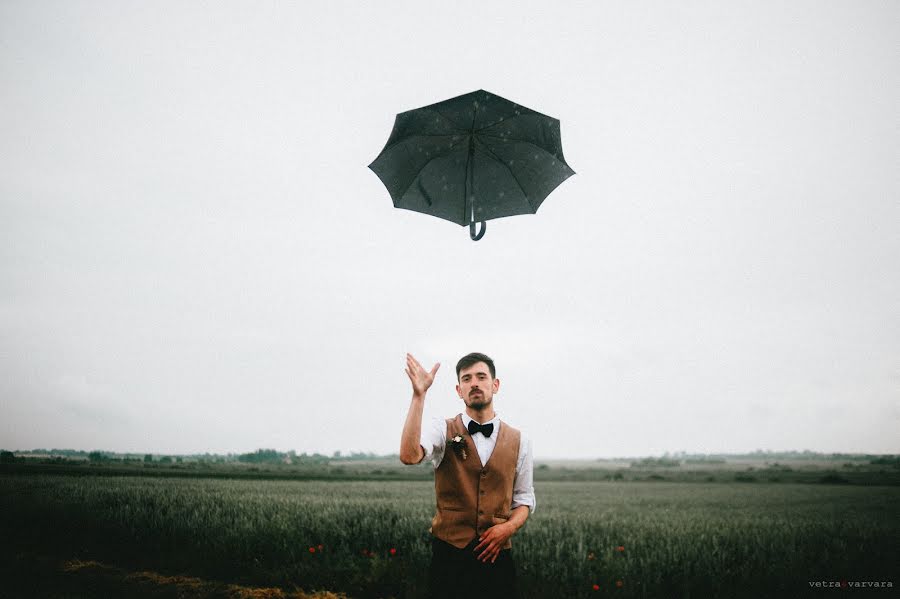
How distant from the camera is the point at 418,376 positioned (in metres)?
2.59

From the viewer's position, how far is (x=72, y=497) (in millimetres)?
13930

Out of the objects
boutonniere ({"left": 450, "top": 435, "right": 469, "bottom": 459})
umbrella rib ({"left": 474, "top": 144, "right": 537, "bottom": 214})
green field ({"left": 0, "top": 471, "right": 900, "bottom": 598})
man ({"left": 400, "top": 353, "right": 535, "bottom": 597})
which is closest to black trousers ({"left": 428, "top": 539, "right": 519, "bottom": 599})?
man ({"left": 400, "top": 353, "right": 535, "bottom": 597})

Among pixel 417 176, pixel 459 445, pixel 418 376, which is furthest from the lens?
pixel 417 176

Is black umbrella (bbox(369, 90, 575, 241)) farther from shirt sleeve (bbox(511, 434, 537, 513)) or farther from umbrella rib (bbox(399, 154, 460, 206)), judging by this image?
shirt sleeve (bbox(511, 434, 537, 513))

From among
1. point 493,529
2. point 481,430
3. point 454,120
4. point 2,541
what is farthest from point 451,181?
point 2,541

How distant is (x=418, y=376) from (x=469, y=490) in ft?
2.83

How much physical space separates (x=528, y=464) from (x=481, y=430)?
42 cm

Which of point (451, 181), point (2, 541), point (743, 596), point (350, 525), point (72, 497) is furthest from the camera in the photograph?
point (72, 497)

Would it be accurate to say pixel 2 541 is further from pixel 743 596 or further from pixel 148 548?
pixel 743 596

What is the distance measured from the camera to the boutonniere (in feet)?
9.30

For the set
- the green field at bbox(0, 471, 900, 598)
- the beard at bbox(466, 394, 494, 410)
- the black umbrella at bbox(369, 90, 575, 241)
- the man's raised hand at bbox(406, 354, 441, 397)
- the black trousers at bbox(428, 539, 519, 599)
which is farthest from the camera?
the green field at bbox(0, 471, 900, 598)

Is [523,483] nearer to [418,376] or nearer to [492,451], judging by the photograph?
[492,451]

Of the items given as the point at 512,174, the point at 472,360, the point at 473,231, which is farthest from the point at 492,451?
the point at 512,174

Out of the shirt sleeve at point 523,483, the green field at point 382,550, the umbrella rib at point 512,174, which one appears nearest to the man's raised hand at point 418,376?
the shirt sleeve at point 523,483
